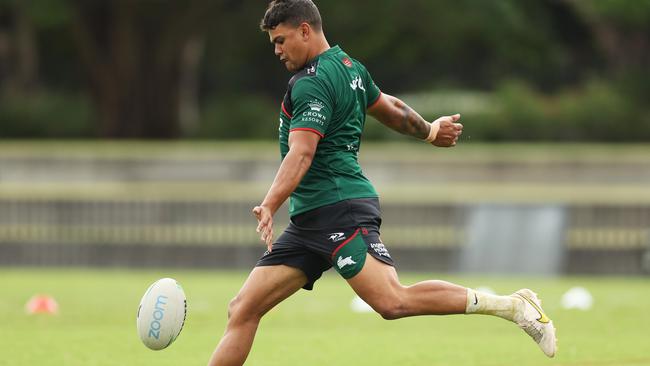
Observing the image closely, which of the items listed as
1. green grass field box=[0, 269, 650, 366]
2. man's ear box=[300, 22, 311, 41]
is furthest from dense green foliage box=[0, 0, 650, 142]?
man's ear box=[300, 22, 311, 41]

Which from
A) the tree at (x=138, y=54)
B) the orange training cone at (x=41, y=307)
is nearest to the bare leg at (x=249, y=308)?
the orange training cone at (x=41, y=307)

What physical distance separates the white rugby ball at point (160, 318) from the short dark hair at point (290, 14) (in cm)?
172

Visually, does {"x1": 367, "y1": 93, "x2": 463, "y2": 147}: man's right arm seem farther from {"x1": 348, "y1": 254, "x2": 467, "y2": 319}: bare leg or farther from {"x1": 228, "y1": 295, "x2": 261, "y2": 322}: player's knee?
{"x1": 228, "y1": 295, "x2": 261, "y2": 322}: player's knee

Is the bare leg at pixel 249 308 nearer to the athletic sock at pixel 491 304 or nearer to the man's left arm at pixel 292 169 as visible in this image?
the man's left arm at pixel 292 169

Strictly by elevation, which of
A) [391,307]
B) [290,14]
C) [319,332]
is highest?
[290,14]

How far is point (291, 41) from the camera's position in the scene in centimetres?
823

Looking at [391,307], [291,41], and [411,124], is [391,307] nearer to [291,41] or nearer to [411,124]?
[411,124]

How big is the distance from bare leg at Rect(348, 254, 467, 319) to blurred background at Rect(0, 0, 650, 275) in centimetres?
1261

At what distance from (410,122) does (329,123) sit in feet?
3.15

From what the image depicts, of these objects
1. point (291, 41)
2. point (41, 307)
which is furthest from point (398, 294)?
point (41, 307)

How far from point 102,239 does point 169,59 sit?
11436 millimetres

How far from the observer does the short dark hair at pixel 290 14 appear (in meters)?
8.20

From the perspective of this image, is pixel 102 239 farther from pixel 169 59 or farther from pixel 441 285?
pixel 441 285

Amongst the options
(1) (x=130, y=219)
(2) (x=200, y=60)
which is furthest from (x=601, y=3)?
(2) (x=200, y=60)
